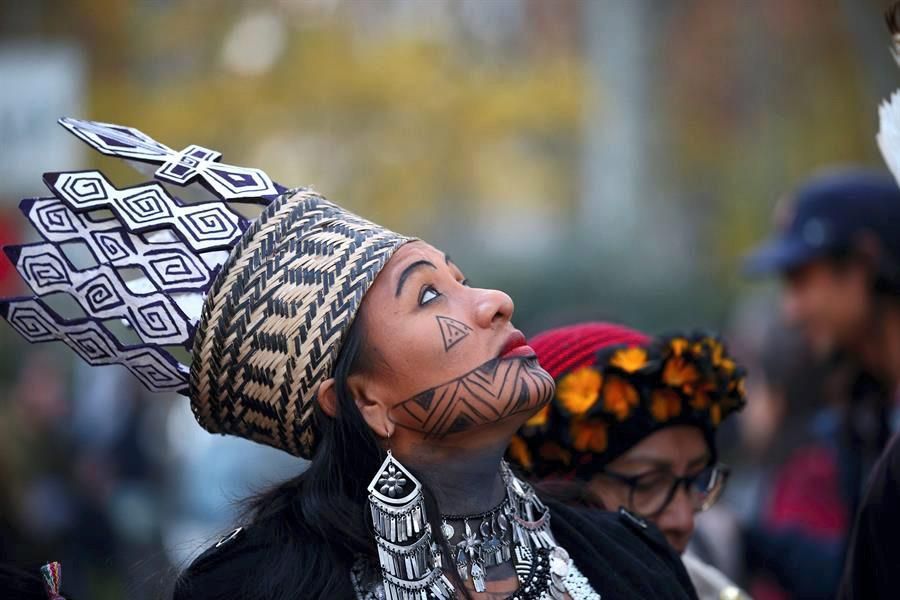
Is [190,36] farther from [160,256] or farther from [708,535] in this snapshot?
[160,256]

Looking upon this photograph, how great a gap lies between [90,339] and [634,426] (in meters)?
1.50

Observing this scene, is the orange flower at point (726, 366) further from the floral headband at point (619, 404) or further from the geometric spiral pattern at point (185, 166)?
the geometric spiral pattern at point (185, 166)

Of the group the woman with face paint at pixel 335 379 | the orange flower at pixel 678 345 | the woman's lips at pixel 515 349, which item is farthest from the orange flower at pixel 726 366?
the woman's lips at pixel 515 349

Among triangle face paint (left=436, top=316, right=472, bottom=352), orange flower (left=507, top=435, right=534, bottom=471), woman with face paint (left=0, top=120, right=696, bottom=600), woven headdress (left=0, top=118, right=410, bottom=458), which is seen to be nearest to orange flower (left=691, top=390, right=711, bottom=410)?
orange flower (left=507, top=435, right=534, bottom=471)

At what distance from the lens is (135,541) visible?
8.75 meters

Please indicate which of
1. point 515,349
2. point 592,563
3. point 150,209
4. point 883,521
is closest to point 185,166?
point 150,209

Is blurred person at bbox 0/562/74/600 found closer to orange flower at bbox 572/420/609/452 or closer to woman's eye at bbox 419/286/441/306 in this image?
woman's eye at bbox 419/286/441/306

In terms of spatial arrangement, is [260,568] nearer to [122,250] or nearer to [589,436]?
[122,250]

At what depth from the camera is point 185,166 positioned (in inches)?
120

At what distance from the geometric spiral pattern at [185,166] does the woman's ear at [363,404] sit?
520 mm

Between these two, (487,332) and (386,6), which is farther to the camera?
(386,6)

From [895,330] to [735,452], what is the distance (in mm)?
3079

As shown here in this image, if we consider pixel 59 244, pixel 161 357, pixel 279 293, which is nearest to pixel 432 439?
pixel 279 293

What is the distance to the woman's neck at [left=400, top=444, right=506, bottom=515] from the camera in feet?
9.35
